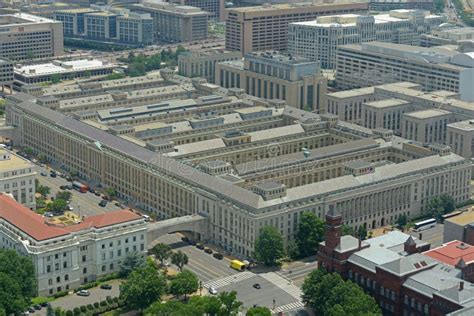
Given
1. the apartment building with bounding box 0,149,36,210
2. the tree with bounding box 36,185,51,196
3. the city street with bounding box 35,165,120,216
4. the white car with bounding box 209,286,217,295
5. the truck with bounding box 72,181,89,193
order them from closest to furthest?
the white car with bounding box 209,286,217,295
the apartment building with bounding box 0,149,36,210
the city street with bounding box 35,165,120,216
the tree with bounding box 36,185,51,196
the truck with bounding box 72,181,89,193

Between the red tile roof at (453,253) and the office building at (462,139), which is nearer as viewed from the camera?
the red tile roof at (453,253)

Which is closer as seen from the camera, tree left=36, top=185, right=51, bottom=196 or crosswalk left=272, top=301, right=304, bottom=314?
crosswalk left=272, top=301, right=304, bottom=314

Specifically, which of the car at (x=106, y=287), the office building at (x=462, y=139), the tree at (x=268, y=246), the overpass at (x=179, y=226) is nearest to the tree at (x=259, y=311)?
the tree at (x=268, y=246)

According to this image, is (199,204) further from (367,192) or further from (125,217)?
(367,192)

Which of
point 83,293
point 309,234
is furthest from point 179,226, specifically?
point 83,293

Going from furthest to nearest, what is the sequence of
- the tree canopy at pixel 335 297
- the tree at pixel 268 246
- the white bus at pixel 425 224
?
1. the white bus at pixel 425 224
2. the tree at pixel 268 246
3. the tree canopy at pixel 335 297

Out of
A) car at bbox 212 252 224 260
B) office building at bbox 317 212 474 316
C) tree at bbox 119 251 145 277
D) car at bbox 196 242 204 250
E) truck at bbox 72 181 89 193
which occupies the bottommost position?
car at bbox 212 252 224 260

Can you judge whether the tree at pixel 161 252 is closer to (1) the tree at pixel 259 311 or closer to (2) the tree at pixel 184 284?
(2) the tree at pixel 184 284

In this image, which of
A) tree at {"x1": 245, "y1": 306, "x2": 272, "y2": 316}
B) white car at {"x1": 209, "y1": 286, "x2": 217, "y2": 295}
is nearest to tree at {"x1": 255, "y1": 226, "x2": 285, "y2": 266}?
white car at {"x1": 209, "y1": 286, "x2": 217, "y2": 295}

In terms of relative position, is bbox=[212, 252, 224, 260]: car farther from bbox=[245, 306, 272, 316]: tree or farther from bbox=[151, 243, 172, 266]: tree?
bbox=[245, 306, 272, 316]: tree
